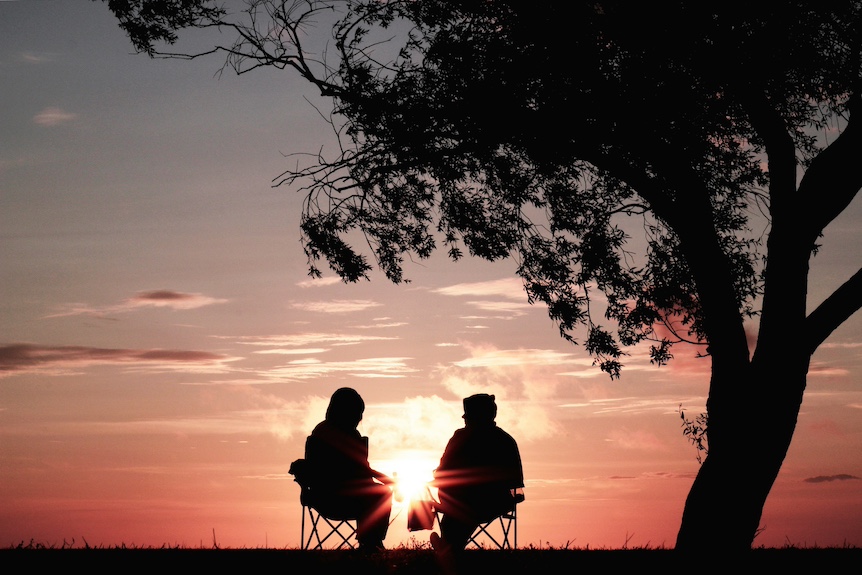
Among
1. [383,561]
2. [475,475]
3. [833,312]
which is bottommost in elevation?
[383,561]

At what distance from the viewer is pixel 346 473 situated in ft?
31.3

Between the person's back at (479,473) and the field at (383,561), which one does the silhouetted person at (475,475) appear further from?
the field at (383,561)

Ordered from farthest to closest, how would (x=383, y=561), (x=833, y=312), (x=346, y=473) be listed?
(x=833, y=312), (x=346, y=473), (x=383, y=561)

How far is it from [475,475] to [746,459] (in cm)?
300

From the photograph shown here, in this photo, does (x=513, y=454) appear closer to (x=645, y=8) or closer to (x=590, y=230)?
(x=590, y=230)

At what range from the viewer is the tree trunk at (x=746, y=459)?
9.52 m

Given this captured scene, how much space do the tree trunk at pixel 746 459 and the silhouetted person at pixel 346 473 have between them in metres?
3.48

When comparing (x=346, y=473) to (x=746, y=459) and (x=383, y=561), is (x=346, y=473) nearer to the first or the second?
(x=383, y=561)

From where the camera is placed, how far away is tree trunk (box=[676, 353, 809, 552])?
9.52 metres

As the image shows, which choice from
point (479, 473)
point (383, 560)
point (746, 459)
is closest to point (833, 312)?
point (746, 459)

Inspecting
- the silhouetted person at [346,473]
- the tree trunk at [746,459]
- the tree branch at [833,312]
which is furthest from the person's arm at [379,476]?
the tree branch at [833,312]

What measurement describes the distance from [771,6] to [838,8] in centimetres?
81

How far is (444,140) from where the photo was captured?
11891mm

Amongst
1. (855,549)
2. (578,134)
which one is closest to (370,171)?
(578,134)
